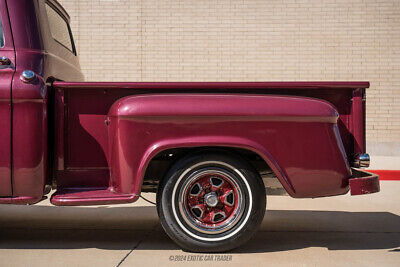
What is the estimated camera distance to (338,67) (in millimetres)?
11703

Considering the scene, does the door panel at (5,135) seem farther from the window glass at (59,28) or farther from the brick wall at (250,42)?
the brick wall at (250,42)

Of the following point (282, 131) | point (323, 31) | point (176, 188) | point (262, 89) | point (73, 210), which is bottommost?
point (73, 210)

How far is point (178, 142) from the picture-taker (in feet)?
12.0

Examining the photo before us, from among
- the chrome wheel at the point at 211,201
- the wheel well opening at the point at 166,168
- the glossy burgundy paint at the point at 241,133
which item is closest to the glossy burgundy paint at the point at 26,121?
the glossy burgundy paint at the point at 241,133

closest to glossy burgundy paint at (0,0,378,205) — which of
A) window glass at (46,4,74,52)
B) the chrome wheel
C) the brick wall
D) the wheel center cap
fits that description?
the chrome wheel

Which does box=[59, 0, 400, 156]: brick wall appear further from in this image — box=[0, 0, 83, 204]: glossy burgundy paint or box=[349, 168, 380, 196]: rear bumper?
box=[349, 168, 380, 196]: rear bumper

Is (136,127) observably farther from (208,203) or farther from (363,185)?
(363,185)

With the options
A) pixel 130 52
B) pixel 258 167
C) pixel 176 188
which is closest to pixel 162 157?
pixel 176 188

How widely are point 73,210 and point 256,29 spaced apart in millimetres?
6989

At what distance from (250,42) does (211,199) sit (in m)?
8.33

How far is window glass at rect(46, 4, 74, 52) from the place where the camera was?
461cm

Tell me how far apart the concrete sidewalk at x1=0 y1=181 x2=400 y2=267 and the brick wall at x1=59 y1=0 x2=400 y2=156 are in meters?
5.71

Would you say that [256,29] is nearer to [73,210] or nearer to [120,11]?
[120,11]

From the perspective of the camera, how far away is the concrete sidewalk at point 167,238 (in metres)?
3.68
